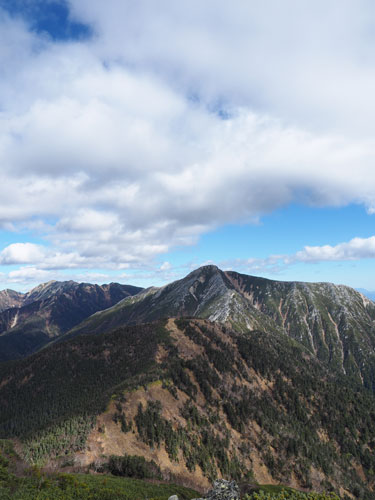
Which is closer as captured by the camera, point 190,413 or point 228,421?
point 190,413

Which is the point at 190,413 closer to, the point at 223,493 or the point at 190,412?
the point at 190,412

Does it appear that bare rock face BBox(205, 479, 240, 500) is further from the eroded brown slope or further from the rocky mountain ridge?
the eroded brown slope

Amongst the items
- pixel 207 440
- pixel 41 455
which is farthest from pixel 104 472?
pixel 207 440

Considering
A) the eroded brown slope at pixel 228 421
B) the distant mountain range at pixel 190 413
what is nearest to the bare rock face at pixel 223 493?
the distant mountain range at pixel 190 413

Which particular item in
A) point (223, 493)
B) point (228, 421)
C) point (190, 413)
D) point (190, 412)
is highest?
point (223, 493)

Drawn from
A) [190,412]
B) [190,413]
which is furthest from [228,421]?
[190,413]

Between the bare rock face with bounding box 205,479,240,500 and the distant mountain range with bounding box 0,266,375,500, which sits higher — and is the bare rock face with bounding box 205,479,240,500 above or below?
above

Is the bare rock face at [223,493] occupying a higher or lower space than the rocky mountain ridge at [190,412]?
higher

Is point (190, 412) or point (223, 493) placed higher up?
point (223, 493)

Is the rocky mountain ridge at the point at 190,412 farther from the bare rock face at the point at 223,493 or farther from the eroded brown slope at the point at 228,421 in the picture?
the bare rock face at the point at 223,493

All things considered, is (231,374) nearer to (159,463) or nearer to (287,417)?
(287,417)

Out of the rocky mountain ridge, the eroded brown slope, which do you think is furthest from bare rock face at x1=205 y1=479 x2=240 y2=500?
the eroded brown slope
